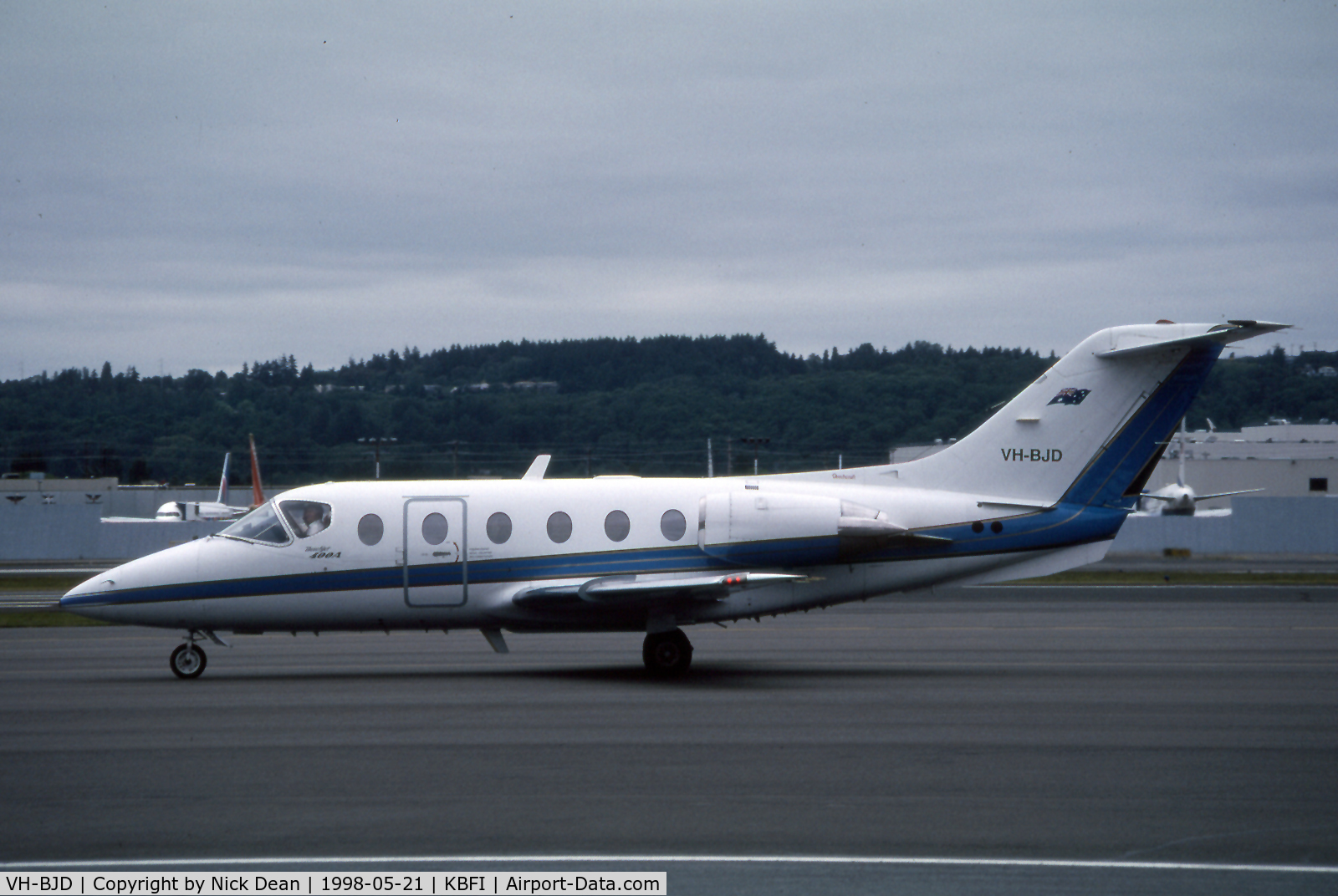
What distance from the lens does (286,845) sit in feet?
26.1

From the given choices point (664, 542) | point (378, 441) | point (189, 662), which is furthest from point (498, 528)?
point (378, 441)

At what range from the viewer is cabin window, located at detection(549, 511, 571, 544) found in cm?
1684

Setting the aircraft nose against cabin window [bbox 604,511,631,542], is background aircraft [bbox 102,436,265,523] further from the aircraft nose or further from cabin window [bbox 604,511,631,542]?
cabin window [bbox 604,511,631,542]

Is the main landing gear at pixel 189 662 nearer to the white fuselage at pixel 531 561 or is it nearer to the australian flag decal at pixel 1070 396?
the white fuselage at pixel 531 561

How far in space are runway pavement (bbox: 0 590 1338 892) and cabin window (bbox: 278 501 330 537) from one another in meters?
2.03

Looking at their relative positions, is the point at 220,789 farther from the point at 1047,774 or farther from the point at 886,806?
the point at 1047,774

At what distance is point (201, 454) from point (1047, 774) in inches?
2960

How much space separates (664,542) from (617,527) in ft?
2.24

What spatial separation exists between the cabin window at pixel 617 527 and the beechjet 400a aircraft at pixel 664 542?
0.02 m

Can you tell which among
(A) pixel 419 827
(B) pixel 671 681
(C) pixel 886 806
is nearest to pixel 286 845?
(A) pixel 419 827

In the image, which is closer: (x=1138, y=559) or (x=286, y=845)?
(x=286, y=845)

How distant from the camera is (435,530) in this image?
16.9 metres

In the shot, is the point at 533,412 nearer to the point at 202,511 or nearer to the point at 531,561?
the point at 202,511

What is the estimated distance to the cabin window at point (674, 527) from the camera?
55.1 feet
